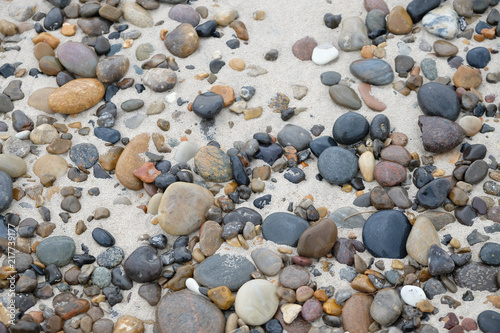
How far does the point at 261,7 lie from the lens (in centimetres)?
327

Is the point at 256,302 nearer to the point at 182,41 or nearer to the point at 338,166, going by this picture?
the point at 338,166

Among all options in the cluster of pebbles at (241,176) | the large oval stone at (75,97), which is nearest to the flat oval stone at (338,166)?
the cluster of pebbles at (241,176)

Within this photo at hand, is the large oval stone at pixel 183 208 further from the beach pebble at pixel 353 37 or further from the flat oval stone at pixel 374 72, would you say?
the beach pebble at pixel 353 37

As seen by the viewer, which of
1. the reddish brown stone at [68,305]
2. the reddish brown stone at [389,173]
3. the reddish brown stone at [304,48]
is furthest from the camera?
the reddish brown stone at [304,48]

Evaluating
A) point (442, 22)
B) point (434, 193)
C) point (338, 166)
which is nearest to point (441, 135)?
point (434, 193)

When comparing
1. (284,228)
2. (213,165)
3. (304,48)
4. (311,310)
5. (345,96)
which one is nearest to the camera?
(311,310)

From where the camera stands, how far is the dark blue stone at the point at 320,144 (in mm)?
2564

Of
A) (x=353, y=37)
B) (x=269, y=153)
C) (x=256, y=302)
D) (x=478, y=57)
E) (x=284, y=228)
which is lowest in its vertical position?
(x=256, y=302)

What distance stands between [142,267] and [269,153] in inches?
38.6

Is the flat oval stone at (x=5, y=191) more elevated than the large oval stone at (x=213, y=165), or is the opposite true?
the large oval stone at (x=213, y=165)

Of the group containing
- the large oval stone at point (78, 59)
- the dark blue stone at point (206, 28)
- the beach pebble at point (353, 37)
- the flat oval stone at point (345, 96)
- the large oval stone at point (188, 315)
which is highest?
the beach pebble at point (353, 37)

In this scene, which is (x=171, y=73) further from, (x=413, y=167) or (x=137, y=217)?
(x=413, y=167)

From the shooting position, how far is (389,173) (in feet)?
7.87

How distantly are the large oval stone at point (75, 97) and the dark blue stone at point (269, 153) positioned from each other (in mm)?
1178
